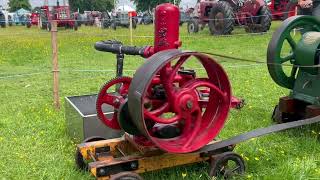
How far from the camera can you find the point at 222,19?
49.8 ft

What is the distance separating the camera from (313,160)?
137 inches

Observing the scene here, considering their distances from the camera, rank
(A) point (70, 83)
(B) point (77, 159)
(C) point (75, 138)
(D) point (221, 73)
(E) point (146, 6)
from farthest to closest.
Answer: (E) point (146, 6), (A) point (70, 83), (C) point (75, 138), (B) point (77, 159), (D) point (221, 73)

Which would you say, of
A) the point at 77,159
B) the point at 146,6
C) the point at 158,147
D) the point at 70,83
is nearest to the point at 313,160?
the point at 158,147

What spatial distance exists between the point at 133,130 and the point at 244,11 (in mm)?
13920

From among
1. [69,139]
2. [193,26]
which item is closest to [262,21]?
[193,26]

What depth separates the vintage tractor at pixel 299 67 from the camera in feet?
13.5

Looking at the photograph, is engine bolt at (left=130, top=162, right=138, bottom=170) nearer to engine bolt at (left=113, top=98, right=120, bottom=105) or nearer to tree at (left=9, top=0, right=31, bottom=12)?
engine bolt at (left=113, top=98, right=120, bottom=105)

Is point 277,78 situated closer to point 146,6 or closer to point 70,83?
point 70,83

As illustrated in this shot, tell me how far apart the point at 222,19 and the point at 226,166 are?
12442 millimetres

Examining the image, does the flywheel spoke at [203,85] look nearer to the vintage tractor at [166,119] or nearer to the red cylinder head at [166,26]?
the vintage tractor at [166,119]

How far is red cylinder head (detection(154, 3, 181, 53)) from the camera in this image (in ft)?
10.2

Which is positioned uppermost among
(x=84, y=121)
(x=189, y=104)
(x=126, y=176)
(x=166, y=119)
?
(x=189, y=104)

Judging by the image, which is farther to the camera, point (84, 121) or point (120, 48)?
point (84, 121)

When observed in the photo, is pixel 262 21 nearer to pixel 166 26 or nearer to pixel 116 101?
pixel 166 26
